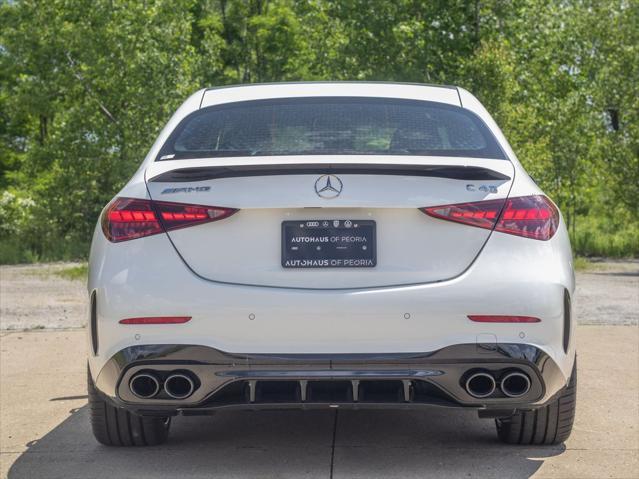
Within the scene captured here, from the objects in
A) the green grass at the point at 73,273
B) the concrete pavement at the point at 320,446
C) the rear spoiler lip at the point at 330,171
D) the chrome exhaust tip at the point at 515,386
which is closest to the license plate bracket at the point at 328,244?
the rear spoiler lip at the point at 330,171

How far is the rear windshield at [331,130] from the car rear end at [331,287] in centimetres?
19

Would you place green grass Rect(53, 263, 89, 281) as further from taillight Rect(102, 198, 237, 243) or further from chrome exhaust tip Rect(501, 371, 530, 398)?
chrome exhaust tip Rect(501, 371, 530, 398)

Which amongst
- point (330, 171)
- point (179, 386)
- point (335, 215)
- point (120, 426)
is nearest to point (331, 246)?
point (335, 215)

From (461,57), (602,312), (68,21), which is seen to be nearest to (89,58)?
(68,21)

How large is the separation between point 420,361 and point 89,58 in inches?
1017

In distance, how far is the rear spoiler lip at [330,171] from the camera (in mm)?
4543

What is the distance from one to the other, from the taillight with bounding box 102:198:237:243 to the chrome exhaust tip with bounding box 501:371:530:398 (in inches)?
49.9

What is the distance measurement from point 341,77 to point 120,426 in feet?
90.1

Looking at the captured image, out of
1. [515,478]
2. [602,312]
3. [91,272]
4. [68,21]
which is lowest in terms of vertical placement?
[602,312]

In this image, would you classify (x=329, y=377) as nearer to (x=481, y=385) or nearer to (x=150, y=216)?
(x=481, y=385)

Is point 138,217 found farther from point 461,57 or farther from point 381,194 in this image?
point 461,57

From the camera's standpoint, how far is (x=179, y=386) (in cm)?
459

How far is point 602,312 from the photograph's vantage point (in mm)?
12328

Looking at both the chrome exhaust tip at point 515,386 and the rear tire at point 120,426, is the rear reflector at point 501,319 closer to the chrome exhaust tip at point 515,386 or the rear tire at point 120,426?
the chrome exhaust tip at point 515,386
